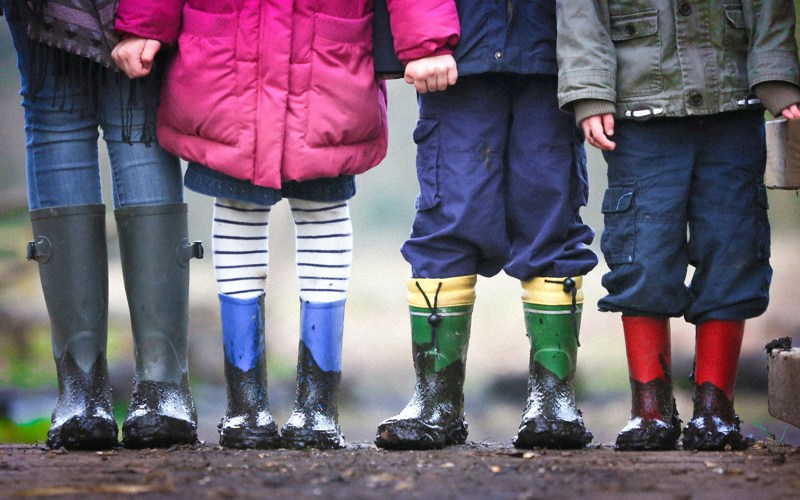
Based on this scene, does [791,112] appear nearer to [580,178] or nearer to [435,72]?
[580,178]

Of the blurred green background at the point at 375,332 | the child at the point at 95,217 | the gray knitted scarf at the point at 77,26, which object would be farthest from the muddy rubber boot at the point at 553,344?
the blurred green background at the point at 375,332

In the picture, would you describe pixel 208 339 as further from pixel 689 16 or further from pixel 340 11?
pixel 689 16

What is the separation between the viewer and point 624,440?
1.95 metres

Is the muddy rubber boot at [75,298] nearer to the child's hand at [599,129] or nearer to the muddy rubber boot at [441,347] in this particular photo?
the muddy rubber boot at [441,347]

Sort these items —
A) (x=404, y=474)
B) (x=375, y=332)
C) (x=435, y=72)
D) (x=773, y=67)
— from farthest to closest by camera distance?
(x=375, y=332), (x=435, y=72), (x=773, y=67), (x=404, y=474)

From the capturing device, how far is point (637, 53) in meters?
1.98

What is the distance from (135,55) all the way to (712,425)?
1.22 metres

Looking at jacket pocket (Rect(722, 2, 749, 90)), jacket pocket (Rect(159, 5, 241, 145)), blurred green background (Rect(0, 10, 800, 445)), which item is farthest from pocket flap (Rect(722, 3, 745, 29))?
blurred green background (Rect(0, 10, 800, 445))

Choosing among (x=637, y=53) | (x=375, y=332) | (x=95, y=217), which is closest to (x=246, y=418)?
(x=95, y=217)

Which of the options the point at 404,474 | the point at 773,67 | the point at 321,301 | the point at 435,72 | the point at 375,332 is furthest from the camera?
the point at 375,332

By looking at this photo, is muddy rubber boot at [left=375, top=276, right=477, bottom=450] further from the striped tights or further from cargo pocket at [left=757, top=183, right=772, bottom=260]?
cargo pocket at [left=757, top=183, right=772, bottom=260]

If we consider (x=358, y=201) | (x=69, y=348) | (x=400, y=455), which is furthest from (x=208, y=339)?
(x=400, y=455)

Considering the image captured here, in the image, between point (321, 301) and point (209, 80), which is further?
point (321, 301)

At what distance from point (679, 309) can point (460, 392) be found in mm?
436
